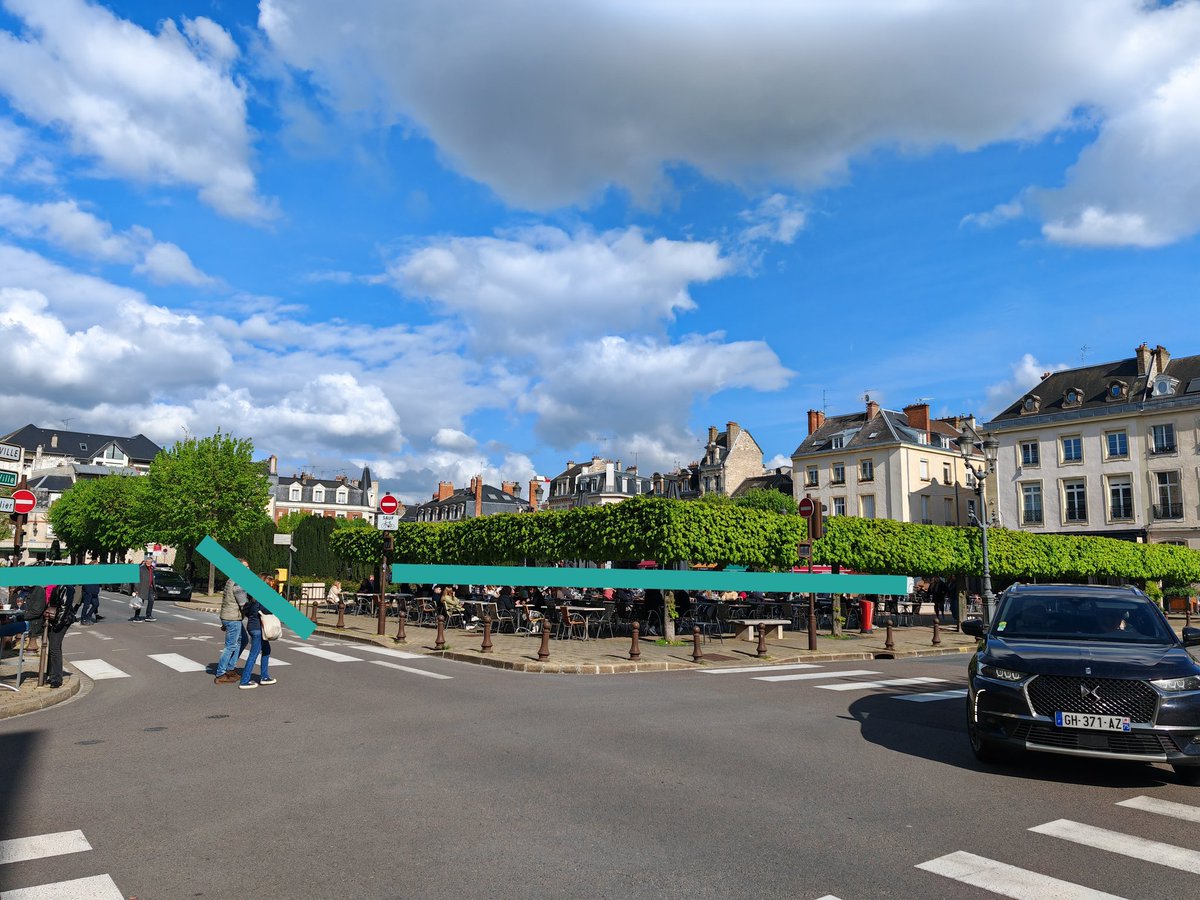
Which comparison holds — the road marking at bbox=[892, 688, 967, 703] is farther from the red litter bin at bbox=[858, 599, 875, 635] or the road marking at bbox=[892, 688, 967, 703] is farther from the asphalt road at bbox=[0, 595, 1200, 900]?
the red litter bin at bbox=[858, 599, 875, 635]

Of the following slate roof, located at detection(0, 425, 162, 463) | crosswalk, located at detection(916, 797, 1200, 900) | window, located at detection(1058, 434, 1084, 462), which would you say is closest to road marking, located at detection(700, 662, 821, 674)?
crosswalk, located at detection(916, 797, 1200, 900)

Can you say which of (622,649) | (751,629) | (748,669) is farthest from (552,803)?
(751,629)

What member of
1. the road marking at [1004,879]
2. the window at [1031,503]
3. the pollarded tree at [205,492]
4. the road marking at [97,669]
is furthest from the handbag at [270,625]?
the window at [1031,503]

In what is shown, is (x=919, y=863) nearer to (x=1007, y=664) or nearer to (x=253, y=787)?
(x=1007, y=664)

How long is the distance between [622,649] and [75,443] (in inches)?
4662

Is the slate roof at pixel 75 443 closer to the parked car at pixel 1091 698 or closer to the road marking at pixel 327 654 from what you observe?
the road marking at pixel 327 654

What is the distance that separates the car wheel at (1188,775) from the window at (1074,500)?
1848 inches

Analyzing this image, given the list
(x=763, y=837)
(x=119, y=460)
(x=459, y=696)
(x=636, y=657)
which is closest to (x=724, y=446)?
(x=636, y=657)

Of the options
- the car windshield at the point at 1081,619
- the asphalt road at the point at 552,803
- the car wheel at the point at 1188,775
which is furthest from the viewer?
the car windshield at the point at 1081,619

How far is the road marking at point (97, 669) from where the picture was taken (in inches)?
497

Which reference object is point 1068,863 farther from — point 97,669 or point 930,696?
point 97,669

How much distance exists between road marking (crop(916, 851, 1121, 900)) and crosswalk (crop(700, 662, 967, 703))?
22.0 feet

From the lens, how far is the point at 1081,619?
24.9 feet

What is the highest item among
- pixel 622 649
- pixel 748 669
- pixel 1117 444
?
pixel 1117 444
